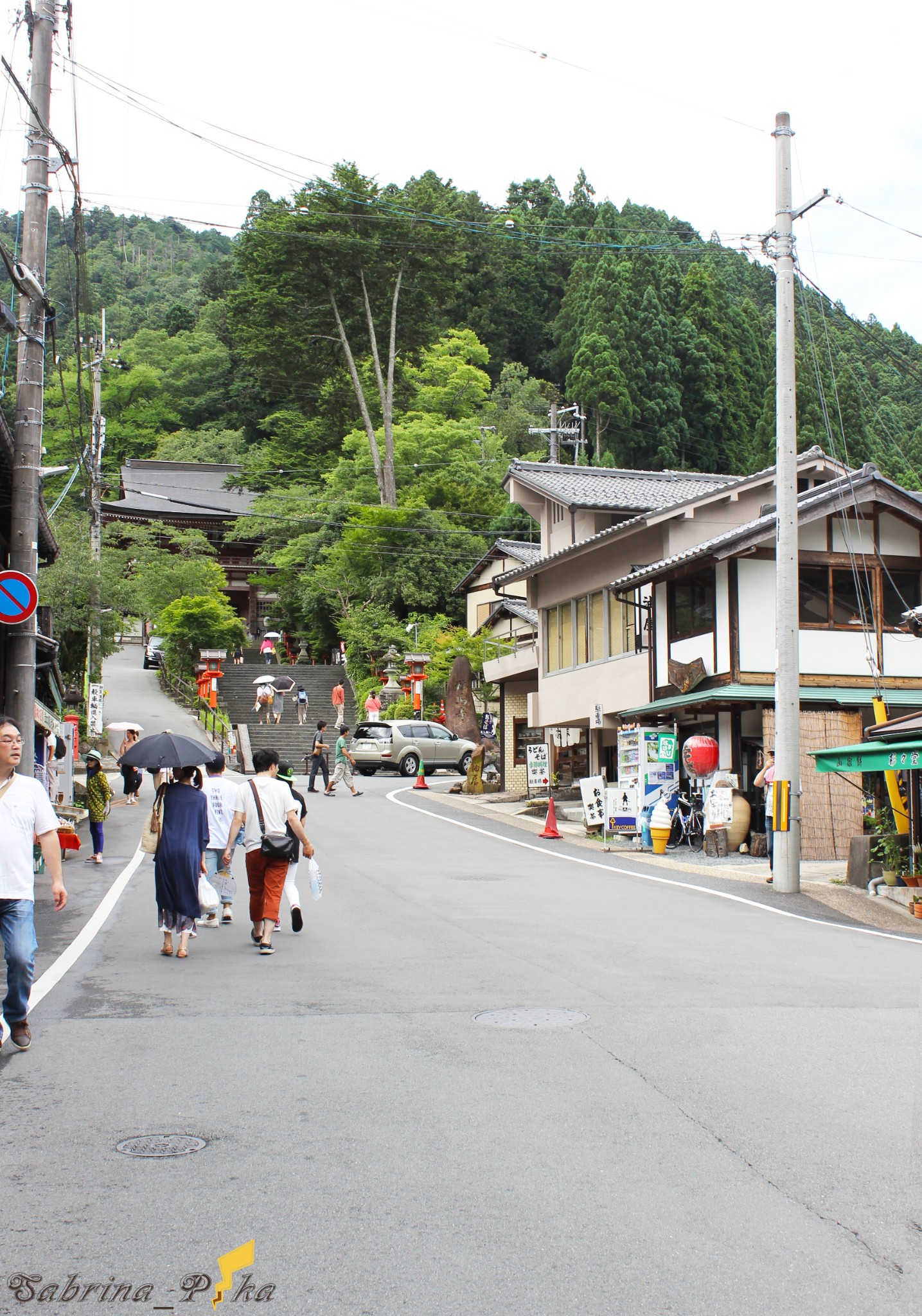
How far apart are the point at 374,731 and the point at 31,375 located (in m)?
25.5

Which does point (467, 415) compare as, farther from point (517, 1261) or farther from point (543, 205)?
point (517, 1261)

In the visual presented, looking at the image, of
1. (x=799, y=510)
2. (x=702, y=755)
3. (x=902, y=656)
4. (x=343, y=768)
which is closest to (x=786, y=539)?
(x=799, y=510)

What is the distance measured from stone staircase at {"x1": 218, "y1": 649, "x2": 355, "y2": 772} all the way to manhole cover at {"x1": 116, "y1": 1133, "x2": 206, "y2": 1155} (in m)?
32.2

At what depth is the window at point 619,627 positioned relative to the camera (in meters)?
28.2

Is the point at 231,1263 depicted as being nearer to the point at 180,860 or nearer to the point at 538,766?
the point at 180,860

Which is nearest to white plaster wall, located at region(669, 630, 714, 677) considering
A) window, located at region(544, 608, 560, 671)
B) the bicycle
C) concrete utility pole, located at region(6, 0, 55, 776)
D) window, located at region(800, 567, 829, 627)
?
window, located at region(800, 567, 829, 627)

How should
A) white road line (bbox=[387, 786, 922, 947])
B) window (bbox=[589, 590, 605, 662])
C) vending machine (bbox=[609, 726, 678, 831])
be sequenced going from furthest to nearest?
1. window (bbox=[589, 590, 605, 662])
2. vending machine (bbox=[609, 726, 678, 831])
3. white road line (bbox=[387, 786, 922, 947])

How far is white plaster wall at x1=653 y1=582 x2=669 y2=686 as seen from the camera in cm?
2558

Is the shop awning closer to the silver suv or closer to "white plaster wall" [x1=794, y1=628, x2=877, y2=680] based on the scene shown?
"white plaster wall" [x1=794, y1=628, x2=877, y2=680]

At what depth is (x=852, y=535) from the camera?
23.5 meters

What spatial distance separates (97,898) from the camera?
14414 millimetres

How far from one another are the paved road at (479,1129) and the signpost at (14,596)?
14.0ft

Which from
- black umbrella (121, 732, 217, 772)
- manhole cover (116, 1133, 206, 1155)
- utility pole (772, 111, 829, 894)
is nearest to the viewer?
manhole cover (116, 1133, 206, 1155)

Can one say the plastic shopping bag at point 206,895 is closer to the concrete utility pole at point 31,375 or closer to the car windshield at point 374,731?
the concrete utility pole at point 31,375
